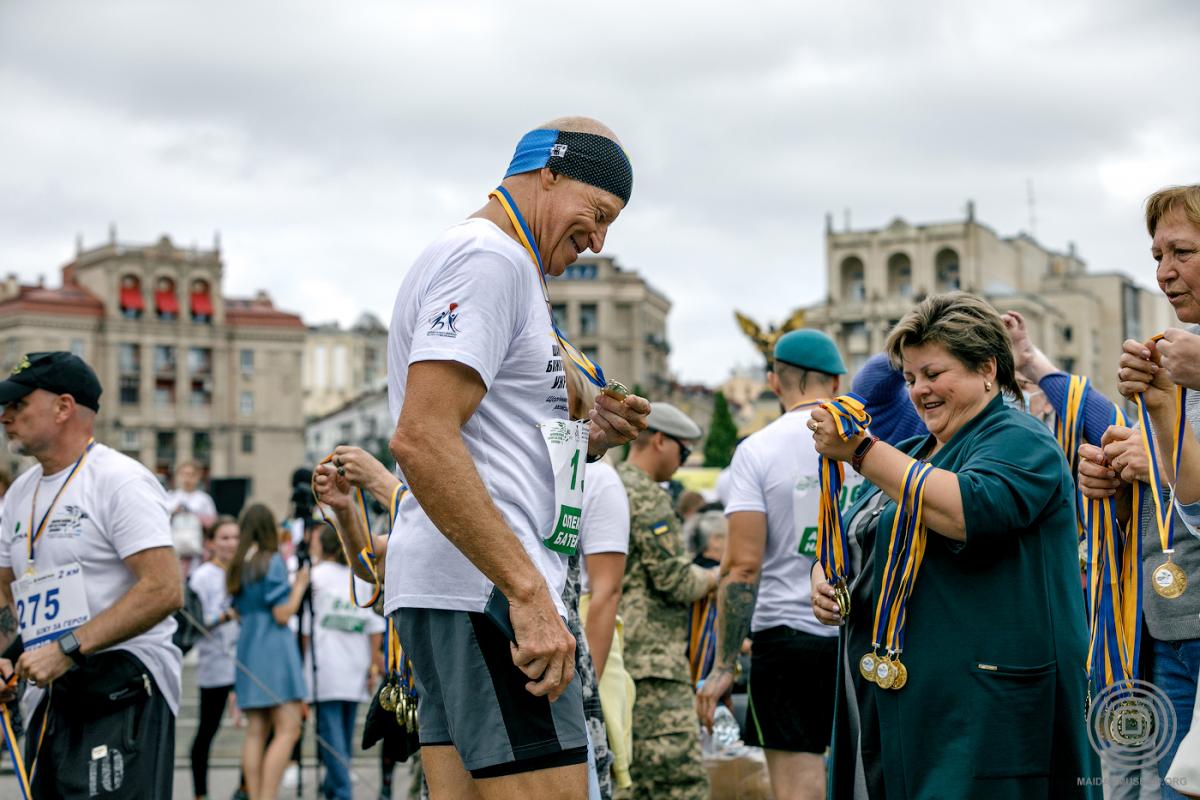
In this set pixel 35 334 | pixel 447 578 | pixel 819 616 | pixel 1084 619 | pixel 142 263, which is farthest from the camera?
pixel 142 263

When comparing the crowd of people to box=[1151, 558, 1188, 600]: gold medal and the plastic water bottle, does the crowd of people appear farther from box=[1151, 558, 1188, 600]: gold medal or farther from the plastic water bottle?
the plastic water bottle

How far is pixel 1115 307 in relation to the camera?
108 meters

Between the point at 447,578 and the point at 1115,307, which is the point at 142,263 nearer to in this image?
the point at 1115,307

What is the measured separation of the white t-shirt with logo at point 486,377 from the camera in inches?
121

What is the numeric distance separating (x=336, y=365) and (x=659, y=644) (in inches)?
5690

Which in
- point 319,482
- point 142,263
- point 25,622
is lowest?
point 25,622

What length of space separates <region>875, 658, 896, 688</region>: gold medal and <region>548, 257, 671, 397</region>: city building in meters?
105

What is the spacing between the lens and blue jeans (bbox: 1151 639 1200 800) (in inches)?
160

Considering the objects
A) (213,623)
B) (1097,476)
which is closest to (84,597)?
(1097,476)

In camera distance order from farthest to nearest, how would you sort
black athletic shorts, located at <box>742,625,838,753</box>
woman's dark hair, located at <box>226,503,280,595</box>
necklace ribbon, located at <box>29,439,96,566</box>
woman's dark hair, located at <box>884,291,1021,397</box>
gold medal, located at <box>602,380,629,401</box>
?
woman's dark hair, located at <box>226,503,280,595</box> < black athletic shorts, located at <box>742,625,838,753</box> < necklace ribbon, located at <box>29,439,96,566</box> < woman's dark hair, located at <box>884,291,1021,397</box> < gold medal, located at <box>602,380,629,401</box>

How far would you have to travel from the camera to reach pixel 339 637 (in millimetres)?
9734

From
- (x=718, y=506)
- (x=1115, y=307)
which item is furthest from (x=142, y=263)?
(x=718, y=506)

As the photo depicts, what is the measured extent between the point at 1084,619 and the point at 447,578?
1900mm

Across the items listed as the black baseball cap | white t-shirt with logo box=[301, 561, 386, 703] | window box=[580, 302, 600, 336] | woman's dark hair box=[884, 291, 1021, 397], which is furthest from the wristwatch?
window box=[580, 302, 600, 336]
